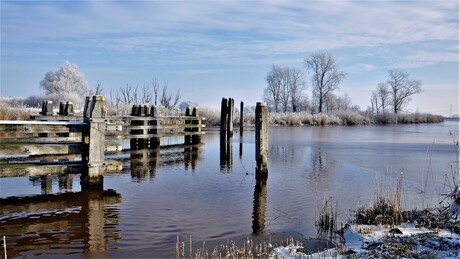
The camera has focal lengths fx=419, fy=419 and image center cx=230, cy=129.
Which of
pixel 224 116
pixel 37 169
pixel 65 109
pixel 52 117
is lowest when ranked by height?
pixel 37 169

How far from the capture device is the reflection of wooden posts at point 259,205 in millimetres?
5910

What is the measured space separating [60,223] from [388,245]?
431 centimetres

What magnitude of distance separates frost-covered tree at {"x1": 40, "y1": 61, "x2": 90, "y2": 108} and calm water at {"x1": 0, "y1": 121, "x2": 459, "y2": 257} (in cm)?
5893

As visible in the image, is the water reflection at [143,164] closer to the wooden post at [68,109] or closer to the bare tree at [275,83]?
the wooden post at [68,109]

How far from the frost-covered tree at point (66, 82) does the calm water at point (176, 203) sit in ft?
193

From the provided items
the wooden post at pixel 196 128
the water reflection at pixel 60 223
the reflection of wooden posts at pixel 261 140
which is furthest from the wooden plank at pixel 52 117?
the reflection of wooden posts at pixel 261 140

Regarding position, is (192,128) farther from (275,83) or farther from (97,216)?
(275,83)

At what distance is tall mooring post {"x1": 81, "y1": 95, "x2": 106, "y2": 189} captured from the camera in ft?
26.2

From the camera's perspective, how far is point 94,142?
8039mm

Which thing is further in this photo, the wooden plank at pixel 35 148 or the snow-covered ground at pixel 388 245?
the wooden plank at pixel 35 148

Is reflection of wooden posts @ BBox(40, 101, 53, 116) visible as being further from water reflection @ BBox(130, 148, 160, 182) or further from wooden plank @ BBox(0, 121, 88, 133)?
wooden plank @ BBox(0, 121, 88, 133)

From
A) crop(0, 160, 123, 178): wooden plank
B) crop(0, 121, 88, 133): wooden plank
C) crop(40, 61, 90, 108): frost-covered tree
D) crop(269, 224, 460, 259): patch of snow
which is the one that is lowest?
crop(269, 224, 460, 259): patch of snow

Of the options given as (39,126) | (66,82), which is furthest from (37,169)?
(66,82)

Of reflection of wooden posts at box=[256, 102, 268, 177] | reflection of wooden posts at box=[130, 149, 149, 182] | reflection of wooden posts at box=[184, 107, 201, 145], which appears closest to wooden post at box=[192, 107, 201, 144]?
reflection of wooden posts at box=[184, 107, 201, 145]
